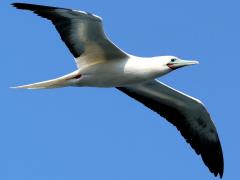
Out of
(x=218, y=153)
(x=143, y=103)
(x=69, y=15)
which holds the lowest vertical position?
(x=218, y=153)

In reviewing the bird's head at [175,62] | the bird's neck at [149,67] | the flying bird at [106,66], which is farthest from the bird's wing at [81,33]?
the bird's head at [175,62]

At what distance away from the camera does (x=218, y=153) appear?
22469 mm

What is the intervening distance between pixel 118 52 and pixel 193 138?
14.2 feet

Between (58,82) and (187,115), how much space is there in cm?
432

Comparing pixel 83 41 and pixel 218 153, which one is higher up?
pixel 83 41

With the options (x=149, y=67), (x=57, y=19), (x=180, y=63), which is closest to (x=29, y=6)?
(x=57, y=19)

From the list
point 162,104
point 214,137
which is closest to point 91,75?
point 162,104

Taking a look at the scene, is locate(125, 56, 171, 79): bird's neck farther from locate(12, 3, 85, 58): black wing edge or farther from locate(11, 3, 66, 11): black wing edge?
locate(11, 3, 66, 11): black wing edge

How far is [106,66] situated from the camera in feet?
63.2

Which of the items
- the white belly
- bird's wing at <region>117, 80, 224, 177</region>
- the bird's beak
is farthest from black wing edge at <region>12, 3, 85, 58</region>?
bird's wing at <region>117, 80, 224, 177</region>

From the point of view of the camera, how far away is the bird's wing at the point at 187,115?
21.4 meters

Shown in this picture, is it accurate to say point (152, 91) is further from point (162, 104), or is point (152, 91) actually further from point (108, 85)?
point (108, 85)

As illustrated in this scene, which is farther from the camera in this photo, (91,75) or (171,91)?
(171,91)

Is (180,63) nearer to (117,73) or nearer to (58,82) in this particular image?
(117,73)
